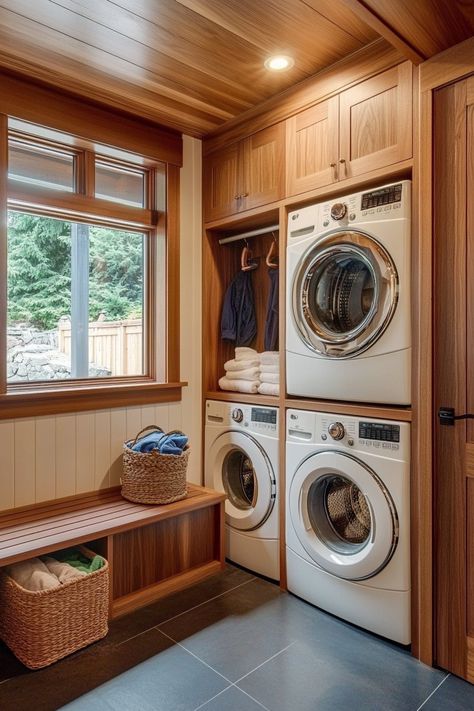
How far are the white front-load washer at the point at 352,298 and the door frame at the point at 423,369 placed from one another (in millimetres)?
46

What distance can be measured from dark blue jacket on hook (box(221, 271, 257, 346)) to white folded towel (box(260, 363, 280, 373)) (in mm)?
347

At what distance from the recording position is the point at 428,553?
6.12 ft

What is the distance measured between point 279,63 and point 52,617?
254 cm

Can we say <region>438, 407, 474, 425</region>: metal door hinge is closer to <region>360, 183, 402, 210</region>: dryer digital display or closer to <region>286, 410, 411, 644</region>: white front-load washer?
<region>286, 410, 411, 644</region>: white front-load washer

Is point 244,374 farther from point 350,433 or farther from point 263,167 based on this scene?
point 263,167

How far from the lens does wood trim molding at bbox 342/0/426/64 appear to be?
1529 mm

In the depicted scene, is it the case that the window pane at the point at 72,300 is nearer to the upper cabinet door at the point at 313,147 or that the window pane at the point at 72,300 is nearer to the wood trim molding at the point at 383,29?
the upper cabinet door at the point at 313,147

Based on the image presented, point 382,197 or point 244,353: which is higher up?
point 382,197

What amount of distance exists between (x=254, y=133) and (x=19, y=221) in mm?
1328

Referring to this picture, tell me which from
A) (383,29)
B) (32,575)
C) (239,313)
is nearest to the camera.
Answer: (383,29)

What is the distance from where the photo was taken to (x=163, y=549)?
2.44 m

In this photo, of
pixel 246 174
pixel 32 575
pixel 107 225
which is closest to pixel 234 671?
pixel 32 575

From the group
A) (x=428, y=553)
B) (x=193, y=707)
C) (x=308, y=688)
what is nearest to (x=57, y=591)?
(x=193, y=707)

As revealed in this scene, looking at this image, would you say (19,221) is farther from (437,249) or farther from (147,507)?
(437,249)
